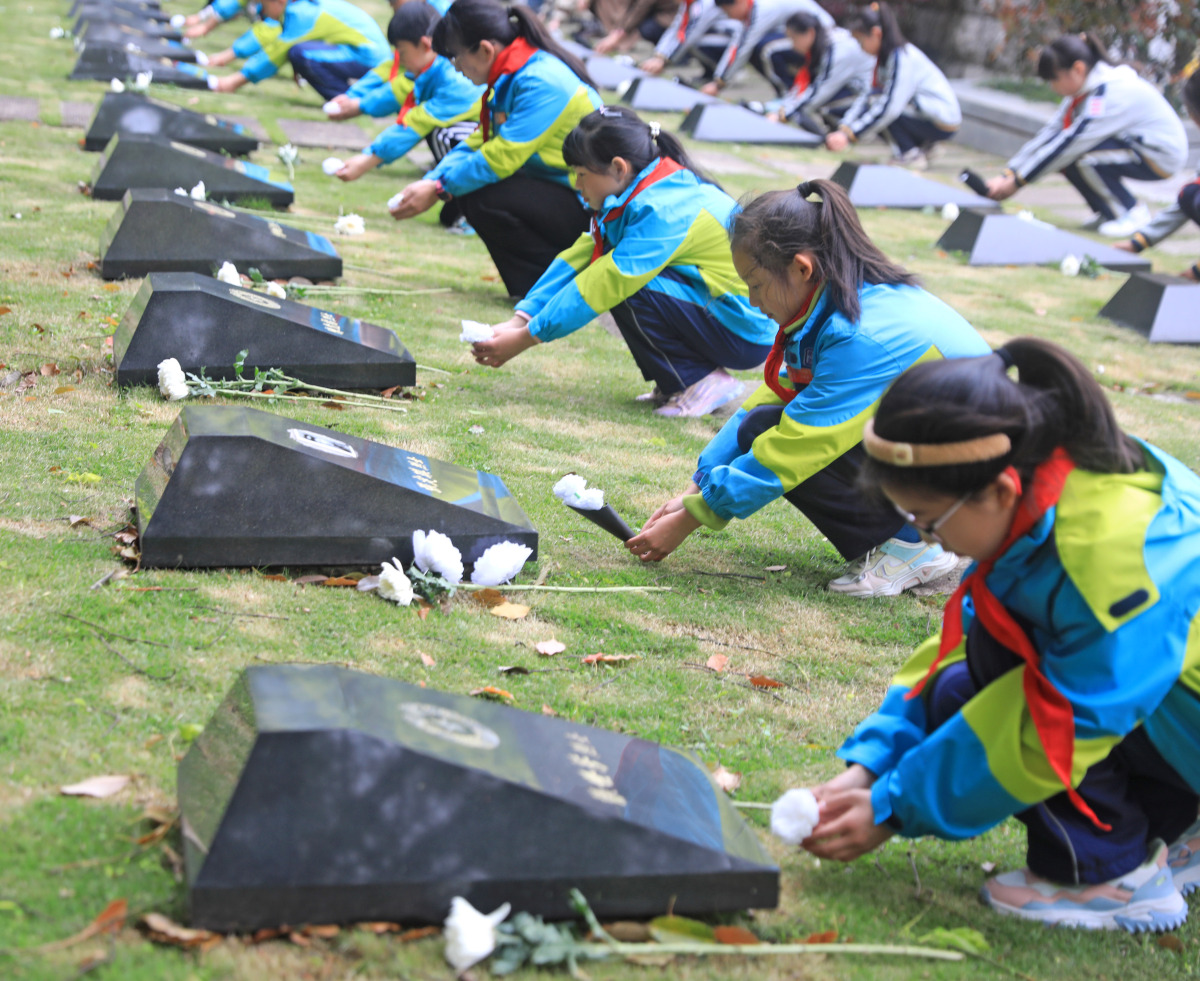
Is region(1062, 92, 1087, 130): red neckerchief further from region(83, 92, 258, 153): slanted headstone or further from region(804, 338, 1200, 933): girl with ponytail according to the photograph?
region(804, 338, 1200, 933): girl with ponytail

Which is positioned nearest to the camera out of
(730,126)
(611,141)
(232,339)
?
(232,339)

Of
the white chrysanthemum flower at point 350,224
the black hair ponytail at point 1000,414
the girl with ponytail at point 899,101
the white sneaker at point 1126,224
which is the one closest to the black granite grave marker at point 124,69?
the white chrysanthemum flower at point 350,224

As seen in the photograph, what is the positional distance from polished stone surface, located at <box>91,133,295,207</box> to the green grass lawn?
2.93 ft

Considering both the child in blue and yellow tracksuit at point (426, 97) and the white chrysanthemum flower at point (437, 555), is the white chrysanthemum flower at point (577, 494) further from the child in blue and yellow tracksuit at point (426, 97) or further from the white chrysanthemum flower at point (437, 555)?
the child in blue and yellow tracksuit at point (426, 97)

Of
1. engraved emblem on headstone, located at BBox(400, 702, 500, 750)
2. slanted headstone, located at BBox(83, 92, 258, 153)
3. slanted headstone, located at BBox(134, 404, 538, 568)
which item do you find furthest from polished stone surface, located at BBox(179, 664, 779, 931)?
slanted headstone, located at BBox(83, 92, 258, 153)

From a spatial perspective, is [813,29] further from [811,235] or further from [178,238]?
[811,235]

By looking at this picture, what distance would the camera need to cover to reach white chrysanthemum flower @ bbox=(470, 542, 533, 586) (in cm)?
275

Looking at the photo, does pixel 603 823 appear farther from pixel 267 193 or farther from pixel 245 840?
pixel 267 193

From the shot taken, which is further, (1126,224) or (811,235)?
(1126,224)

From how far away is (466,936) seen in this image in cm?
156

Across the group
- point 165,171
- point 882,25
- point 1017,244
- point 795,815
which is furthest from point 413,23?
point 882,25

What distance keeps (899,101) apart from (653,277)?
8.05 meters

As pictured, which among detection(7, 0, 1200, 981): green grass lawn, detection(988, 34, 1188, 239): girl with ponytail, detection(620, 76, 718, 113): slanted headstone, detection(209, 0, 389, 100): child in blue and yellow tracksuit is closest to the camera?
detection(7, 0, 1200, 981): green grass lawn

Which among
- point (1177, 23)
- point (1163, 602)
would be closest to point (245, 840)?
point (1163, 602)
